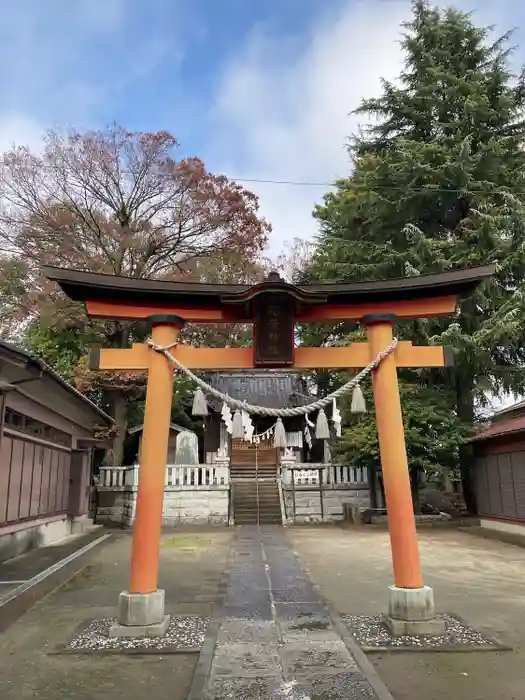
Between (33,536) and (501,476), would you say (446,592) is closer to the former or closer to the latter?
(501,476)

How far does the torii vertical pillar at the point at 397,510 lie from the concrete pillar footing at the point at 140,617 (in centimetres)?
265

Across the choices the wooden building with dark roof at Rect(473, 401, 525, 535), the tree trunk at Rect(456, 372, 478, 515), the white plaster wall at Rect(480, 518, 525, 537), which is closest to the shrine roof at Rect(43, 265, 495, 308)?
the wooden building with dark roof at Rect(473, 401, 525, 535)

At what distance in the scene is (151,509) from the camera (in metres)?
Result: 6.32

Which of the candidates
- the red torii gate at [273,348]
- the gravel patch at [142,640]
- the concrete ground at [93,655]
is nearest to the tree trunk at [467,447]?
the concrete ground at [93,655]

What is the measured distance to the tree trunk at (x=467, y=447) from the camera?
18844mm

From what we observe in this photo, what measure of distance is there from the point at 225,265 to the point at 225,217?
207 cm

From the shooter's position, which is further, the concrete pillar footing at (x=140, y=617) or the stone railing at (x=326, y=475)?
the stone railing at (x=326, y=475)

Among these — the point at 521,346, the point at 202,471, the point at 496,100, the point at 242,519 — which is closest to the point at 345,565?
the point at 242,519

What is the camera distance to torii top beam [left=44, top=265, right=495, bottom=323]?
22.0 feet

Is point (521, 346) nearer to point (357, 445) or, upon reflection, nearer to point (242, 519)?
point (357, 445)

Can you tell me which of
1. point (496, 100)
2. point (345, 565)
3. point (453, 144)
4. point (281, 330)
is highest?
point (496, 100)

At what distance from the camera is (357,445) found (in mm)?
17172

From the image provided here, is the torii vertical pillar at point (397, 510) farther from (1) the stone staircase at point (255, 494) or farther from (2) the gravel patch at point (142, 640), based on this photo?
(1) the stone staircase at point (255, 494)

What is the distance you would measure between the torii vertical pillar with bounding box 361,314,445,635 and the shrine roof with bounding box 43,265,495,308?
1.30ft
